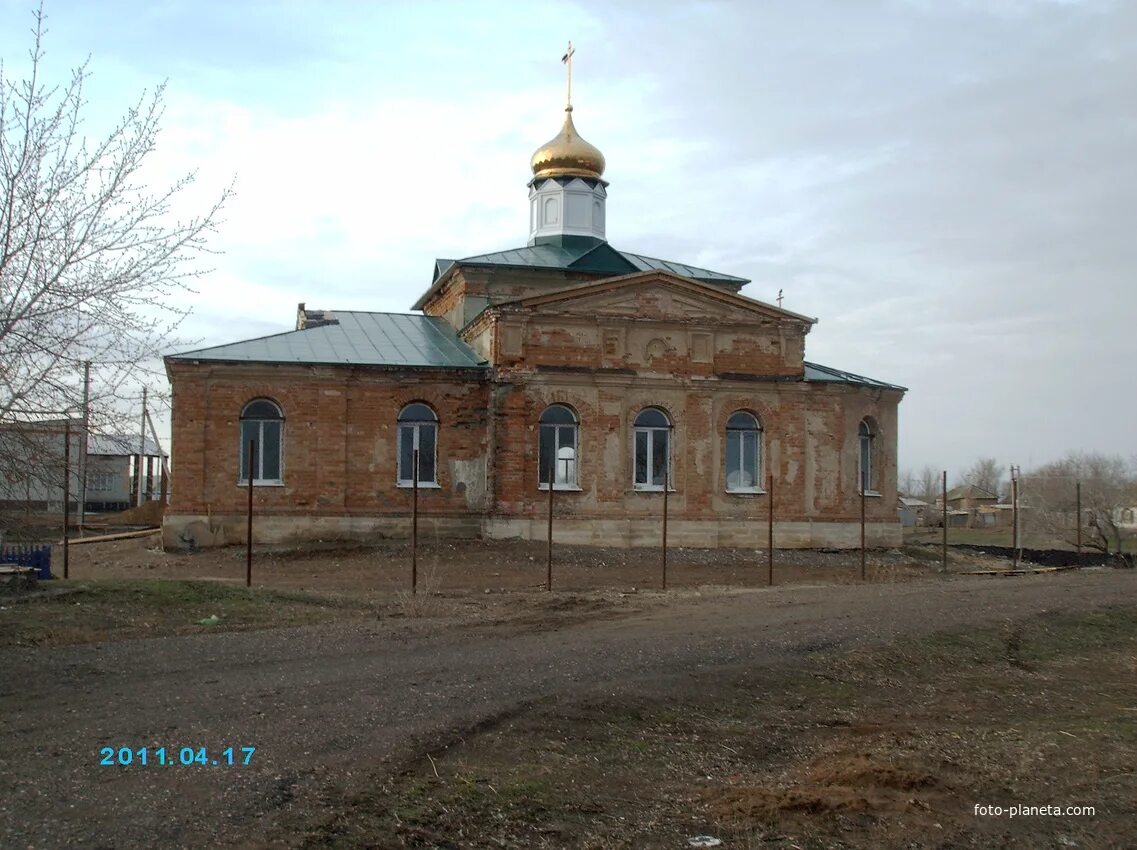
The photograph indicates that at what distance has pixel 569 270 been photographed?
2903cm

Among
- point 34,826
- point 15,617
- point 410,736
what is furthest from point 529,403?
point 34,826

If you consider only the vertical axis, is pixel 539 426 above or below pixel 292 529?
above

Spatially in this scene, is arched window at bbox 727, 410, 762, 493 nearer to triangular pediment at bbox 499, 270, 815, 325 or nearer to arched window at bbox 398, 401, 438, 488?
triangular pediment at bbox 499, 270, 815, 325

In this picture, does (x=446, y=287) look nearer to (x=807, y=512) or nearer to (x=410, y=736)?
(x=807, y=512)

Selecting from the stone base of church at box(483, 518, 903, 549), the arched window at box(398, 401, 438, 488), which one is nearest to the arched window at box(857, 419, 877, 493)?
the stone base of church at box(483, 518, 903, 549)

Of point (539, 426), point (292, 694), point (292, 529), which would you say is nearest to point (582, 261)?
point (539, 426)

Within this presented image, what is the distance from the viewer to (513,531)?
25266mm

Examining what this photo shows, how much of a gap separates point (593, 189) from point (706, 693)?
24573mm

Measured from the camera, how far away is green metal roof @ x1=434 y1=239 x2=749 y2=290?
95.9ft

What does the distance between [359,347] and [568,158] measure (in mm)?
9360

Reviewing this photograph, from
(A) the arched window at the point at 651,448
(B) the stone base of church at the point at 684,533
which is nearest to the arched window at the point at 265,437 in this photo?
(B) the stone base of church at the point at 684,533

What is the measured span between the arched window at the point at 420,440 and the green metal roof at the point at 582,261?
473 cm

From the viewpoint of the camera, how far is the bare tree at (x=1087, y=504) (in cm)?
3709

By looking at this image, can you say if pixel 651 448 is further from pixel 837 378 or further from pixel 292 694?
pixel 292 694
